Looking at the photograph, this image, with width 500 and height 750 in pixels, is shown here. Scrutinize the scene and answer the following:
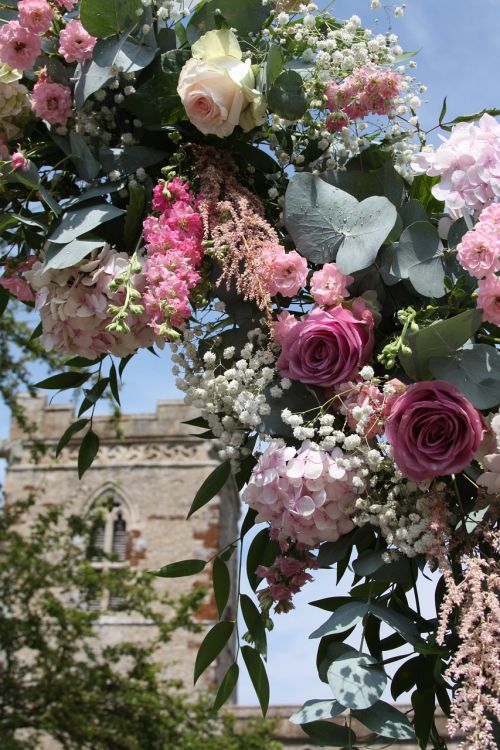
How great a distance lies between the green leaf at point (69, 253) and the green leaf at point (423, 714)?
0.92m

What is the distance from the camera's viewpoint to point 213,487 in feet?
6.43

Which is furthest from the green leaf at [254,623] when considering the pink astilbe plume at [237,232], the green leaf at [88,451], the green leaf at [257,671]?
the pink astilbe plume at [237,232]

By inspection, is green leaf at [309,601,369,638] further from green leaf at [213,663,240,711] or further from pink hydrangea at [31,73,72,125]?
pink hydrangea at [31,73,72,125]

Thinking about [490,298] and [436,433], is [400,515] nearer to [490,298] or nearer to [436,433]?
[436,433]

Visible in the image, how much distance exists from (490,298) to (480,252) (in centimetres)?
7

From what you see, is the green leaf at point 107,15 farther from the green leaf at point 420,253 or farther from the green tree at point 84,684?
the green tree at point 84,684

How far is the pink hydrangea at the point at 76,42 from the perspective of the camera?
6.08 ft

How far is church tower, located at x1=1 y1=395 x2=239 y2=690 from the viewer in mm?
17094

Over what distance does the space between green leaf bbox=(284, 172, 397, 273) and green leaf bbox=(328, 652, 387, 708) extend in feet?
2.00

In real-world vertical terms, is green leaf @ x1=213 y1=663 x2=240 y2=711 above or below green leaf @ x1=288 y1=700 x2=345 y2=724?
above

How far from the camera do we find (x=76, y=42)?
186 centimetres

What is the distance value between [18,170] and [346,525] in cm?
90

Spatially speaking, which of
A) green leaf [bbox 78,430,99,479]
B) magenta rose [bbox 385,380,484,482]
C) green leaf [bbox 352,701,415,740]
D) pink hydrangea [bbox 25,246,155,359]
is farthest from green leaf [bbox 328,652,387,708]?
green leaf [bbox 78,430,99,479]

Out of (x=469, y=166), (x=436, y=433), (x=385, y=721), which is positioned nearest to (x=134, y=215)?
(x=469, y=166)
